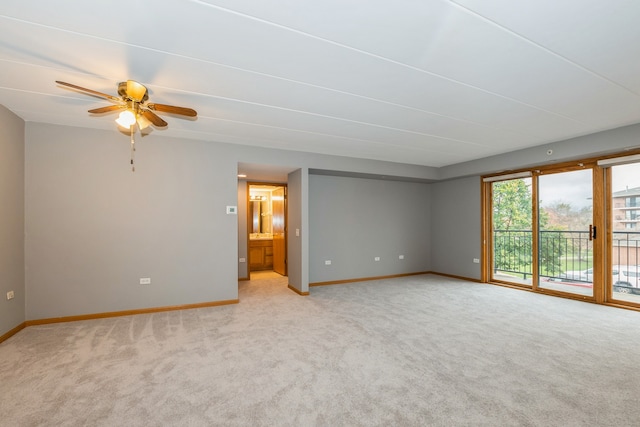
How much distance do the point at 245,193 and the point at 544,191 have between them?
5894 mm

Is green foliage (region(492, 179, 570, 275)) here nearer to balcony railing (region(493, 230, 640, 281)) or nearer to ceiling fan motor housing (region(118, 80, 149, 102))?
balcony railing (region(493, 230, 640, 281))

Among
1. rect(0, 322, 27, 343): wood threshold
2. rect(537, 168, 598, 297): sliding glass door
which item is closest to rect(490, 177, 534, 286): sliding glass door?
rect(537, 168, 598, 297): sliding glass door

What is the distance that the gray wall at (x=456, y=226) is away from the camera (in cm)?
611

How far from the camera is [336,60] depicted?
2180mm

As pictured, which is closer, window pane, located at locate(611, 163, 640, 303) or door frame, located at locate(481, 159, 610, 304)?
window pane, located at locate(611, 163, 640, 303)

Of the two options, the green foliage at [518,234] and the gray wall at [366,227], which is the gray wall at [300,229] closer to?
the gray wall at [366,227]

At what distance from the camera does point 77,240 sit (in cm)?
370

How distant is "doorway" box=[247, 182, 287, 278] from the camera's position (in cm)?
657

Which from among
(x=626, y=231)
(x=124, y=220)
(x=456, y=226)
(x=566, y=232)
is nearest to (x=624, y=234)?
(x=626, y=231)

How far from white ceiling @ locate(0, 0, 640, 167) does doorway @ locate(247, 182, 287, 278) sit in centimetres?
312

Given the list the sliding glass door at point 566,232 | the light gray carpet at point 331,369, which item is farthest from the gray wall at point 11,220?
the sliding glass door at point 566,232

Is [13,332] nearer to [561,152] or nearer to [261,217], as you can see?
[261,217]

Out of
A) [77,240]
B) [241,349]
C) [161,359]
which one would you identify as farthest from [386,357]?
[77,240]

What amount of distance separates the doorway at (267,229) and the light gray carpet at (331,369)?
2809 millimetres
